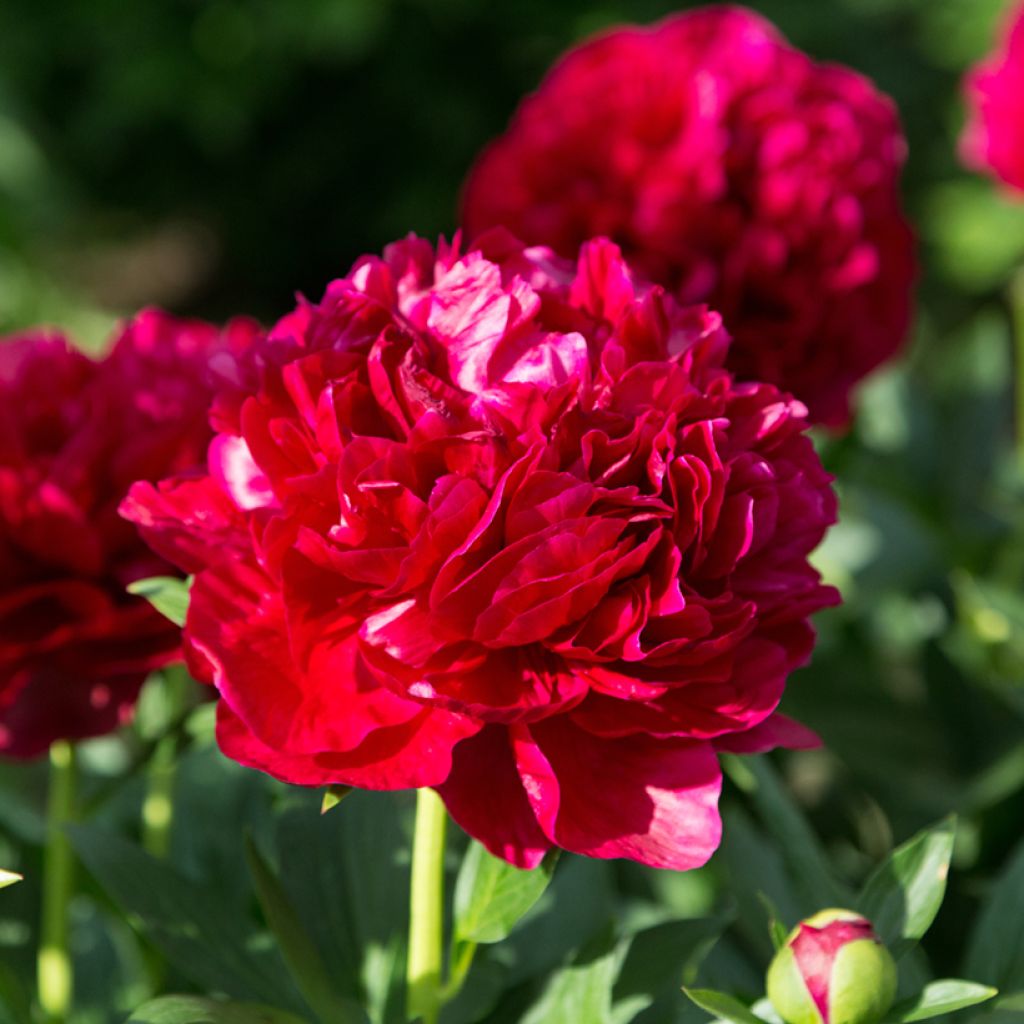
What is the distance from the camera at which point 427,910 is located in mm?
533

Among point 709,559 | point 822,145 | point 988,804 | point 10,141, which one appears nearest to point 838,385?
point 822,145

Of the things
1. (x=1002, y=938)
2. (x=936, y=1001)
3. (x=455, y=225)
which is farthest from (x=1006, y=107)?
(x=455, y=225)

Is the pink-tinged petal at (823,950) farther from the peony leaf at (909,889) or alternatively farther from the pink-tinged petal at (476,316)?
the pink-tinged petal at (476,316)

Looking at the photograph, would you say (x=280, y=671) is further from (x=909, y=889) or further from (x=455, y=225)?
(x=455, y=225)

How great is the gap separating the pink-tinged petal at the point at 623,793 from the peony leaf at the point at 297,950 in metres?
0.13

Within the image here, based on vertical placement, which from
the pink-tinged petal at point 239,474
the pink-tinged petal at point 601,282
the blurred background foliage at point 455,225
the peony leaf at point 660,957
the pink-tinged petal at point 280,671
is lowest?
the blurred background foliage at point 455,225

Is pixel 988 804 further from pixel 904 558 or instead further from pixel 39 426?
pixel 39 426

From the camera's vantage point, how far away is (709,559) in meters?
0.49

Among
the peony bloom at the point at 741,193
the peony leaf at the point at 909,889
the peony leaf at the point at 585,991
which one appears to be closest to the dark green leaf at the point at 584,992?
the peony leaf at the point at 585,991

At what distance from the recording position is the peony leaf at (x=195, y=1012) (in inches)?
19.5

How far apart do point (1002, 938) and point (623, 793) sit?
0.90 feet

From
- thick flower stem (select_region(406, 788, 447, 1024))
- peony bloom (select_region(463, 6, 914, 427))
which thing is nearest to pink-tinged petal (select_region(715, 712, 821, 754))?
thick flower stem (select_region(406, 788, 447, 1024))

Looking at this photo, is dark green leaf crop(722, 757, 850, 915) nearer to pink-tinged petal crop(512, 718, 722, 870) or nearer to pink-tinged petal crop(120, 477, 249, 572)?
pink-tinged petal crop(512, 718, 722, 870)

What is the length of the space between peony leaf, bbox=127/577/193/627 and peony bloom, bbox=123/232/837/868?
0.03 metres
